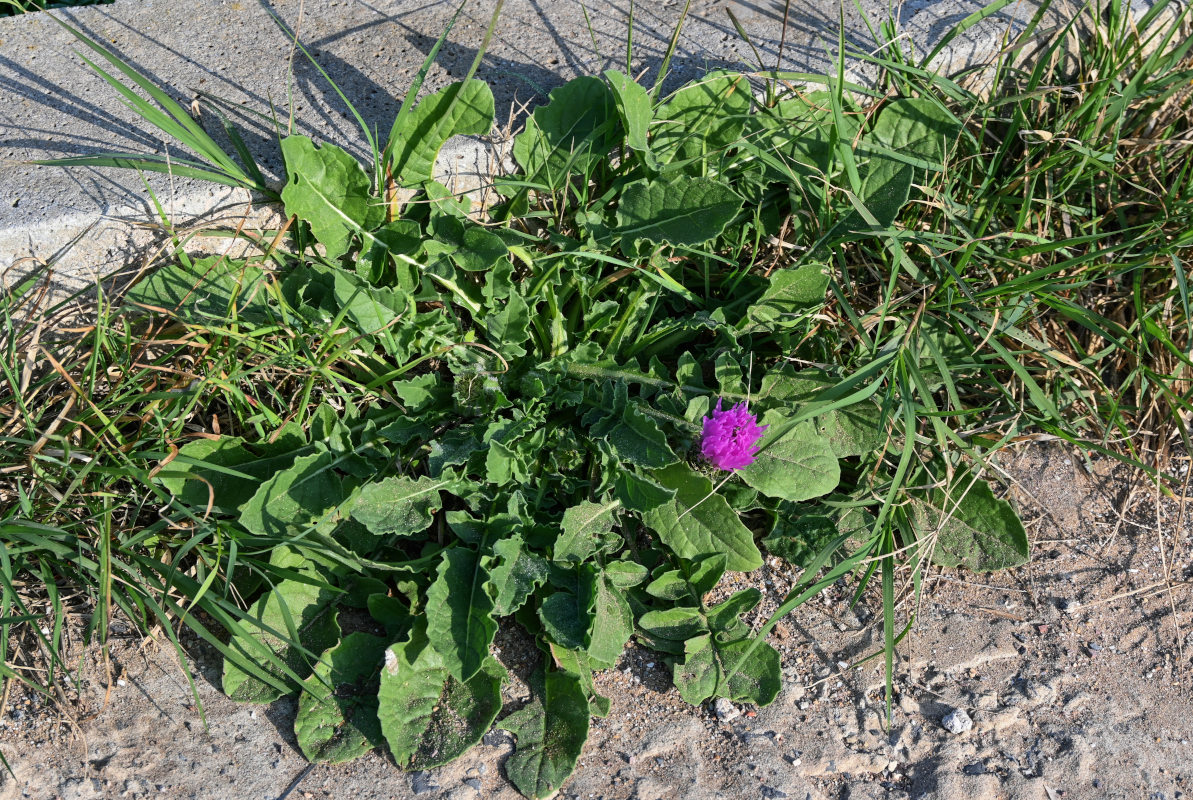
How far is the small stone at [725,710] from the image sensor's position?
2.02 meters

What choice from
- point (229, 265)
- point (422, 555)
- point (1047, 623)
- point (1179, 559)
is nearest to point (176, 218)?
point (229, 265)

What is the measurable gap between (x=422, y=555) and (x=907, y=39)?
192 cm

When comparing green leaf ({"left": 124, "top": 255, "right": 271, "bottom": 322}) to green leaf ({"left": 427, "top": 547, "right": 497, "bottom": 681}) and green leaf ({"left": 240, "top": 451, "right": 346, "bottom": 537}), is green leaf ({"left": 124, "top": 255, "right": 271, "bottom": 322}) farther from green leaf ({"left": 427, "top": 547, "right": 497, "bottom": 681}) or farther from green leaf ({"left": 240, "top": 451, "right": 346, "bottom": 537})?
green leaf ({"left": 427, "top": 547, "right": 497, "bottom": 681})

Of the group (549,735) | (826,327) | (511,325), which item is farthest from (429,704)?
(826,327)

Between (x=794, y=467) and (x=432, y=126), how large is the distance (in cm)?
118

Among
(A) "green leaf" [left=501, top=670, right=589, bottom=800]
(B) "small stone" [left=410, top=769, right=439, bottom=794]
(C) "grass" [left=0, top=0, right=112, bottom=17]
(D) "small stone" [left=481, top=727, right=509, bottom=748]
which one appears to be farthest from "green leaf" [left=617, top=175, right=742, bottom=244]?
(C) "grass" [left=0, top=0, right=112, bottom=17]

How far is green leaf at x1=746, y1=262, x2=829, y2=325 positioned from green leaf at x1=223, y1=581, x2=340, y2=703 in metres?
1.20

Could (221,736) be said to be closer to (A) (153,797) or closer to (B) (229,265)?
(A) (153,797)

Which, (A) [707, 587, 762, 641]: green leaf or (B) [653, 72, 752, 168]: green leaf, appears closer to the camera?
(A) [707, 587, 762, 641]: green leaf

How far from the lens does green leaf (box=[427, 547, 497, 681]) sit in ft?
6.40

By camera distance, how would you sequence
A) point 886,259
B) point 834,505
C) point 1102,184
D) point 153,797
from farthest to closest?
point 1102,184 → point 886,259 → point 834,505 → point 153,797

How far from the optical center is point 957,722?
1.98 meters

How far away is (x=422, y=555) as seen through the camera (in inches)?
84.7

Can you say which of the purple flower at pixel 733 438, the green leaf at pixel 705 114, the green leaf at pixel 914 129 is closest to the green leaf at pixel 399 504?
the purple flower at pixel 733 438
